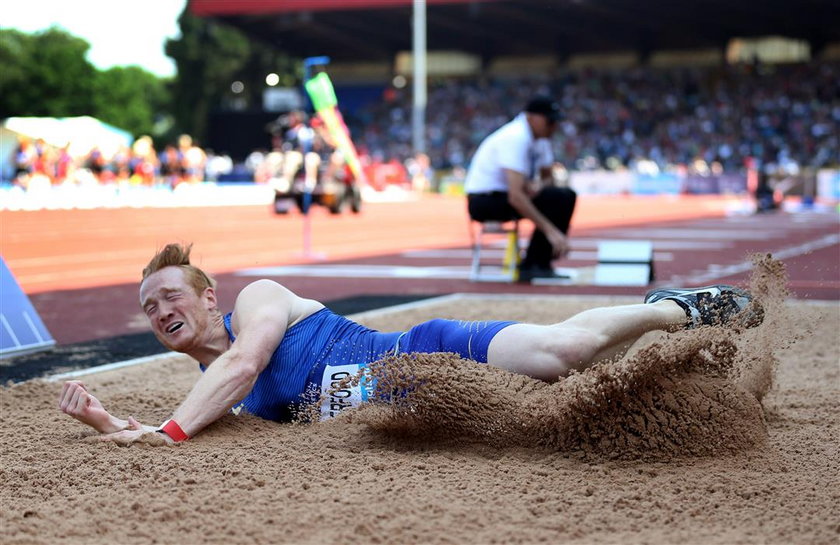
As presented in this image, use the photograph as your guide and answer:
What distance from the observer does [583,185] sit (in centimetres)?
4131

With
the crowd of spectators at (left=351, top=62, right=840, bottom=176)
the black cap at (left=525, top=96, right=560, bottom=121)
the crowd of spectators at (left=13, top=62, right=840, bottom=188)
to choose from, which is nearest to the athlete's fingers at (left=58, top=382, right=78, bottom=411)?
the black cap at (left=525, top=96, right=560, bottom=121)

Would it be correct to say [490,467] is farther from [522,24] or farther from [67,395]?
[522,24]

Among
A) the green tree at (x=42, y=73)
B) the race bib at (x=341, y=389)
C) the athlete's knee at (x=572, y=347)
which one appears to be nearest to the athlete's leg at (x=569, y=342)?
the athlete's knee at (x=572, y=347)

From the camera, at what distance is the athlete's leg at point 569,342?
3.84 meters

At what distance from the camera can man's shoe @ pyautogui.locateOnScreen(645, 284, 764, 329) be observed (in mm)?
4156

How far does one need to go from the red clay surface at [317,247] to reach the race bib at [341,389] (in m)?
1.75

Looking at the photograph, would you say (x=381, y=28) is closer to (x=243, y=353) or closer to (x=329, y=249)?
(x=329, y=249)

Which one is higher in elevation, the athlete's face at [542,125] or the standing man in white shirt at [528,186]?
the athlete's face at [542,125]

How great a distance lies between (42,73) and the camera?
5850 cm

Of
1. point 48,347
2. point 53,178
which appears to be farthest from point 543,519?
point 53,178

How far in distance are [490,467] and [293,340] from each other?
947 millimetres

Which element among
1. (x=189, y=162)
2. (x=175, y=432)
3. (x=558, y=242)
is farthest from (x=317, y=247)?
(x=189, y=162)

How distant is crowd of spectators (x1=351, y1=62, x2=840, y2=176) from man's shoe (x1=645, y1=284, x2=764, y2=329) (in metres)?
36.5

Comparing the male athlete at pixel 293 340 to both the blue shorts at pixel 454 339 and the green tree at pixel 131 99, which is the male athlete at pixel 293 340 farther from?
the green tree at pixel 131 99
